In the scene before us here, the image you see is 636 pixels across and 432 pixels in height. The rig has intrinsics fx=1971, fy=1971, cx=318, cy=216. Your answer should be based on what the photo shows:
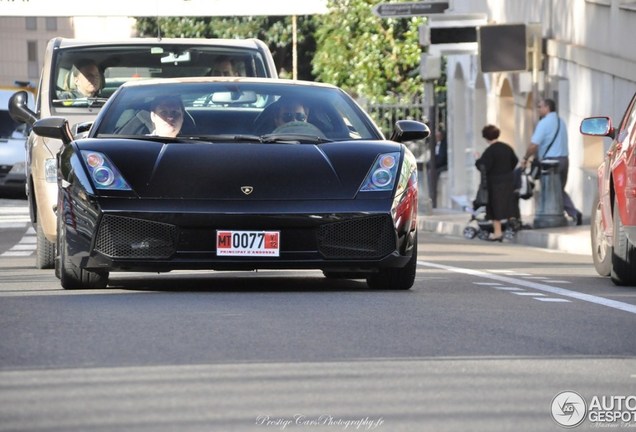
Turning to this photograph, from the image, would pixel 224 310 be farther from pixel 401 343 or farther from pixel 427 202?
pixel 427 202

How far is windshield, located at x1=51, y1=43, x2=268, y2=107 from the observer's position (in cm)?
1620

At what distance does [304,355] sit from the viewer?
26.9 feet

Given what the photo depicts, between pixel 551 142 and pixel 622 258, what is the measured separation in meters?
14.5

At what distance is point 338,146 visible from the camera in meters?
12.0

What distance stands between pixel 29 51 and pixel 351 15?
61.8 m

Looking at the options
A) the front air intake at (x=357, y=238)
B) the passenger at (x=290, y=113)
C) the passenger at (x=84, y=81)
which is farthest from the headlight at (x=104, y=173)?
the passenger at (x=84, y=81)

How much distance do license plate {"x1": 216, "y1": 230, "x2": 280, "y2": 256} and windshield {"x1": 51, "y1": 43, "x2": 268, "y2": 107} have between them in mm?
4920

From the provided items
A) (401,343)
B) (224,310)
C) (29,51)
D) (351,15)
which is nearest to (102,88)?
(224,310)

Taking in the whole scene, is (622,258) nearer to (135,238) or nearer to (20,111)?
(135,238)

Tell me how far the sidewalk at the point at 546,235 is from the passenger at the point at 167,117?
10.6 m

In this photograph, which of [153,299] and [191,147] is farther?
[191,147]

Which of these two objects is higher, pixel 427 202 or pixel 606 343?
pixel 606 343

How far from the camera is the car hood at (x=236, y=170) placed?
37.7 feet

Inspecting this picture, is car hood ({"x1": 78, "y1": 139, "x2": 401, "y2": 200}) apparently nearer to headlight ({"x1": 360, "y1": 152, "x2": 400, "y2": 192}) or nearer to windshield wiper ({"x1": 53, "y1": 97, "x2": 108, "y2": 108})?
headlight ({"x1": 360, "y1": 152, "x2": 400, "y2": 192})
